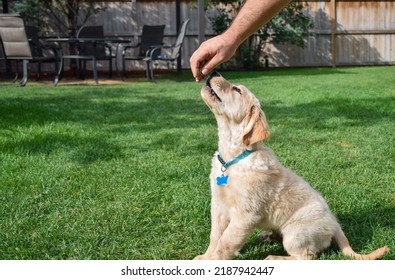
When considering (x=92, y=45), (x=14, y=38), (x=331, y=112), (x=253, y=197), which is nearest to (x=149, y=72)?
(x=92, y=45)

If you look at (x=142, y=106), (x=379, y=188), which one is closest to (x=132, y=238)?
(x=379, y=188)

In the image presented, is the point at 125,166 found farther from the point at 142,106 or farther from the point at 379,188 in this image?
the point at 142,106

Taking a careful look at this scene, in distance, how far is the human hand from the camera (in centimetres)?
226

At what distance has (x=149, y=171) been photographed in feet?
12.9

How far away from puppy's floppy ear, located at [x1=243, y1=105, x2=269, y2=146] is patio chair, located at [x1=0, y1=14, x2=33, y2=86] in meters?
9.07

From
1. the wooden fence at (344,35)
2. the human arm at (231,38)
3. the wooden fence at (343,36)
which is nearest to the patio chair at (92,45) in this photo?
the wooden fence at (343,36)

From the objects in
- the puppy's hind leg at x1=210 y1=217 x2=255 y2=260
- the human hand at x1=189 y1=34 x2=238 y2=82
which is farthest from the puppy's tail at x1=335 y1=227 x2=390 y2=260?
the human hand at x1=189 y1=34 x2=238 y2=82

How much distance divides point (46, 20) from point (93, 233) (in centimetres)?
1427

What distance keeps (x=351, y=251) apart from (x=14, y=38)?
978 cm

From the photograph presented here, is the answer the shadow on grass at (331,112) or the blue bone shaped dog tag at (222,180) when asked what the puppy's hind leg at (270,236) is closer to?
the blue bone shaped dog tag at (222,180)

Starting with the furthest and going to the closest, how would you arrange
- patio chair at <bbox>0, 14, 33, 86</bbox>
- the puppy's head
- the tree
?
the tree < patio chair at <bbox>0, 14, 33, 86</bbox> < the puppy's head

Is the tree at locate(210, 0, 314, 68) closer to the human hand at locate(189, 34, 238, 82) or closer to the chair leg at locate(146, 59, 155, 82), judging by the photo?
the chair leg at locate(146, 59, 155, 82)

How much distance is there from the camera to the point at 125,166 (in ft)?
13.4

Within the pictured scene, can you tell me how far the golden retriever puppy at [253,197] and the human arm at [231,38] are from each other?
0.84 ft
